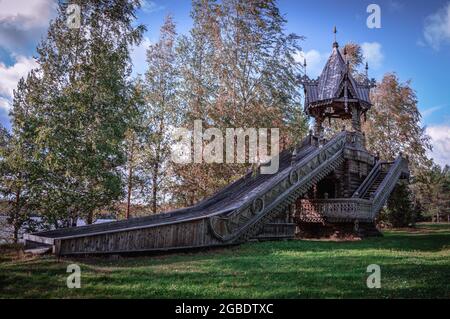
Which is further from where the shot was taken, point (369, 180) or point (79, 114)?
point (369, 180)

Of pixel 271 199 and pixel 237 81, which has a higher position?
pixel 237 81

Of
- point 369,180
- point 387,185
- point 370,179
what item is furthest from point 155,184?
point 387,185

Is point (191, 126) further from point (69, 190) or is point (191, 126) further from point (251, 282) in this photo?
point (251, 282)

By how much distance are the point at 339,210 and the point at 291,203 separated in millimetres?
4329

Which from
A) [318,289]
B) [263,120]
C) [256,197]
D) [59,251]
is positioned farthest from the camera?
[263,120]

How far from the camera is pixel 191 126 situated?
78.7 feet

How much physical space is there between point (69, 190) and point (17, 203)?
376 centimetres

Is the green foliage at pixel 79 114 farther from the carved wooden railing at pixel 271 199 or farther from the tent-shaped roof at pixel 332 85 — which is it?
the tent-shaped roof at pixel 332 85

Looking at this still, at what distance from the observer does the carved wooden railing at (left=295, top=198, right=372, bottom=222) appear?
754 inches

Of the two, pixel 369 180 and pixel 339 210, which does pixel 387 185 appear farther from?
pixel 339 210

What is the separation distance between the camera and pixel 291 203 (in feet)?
55.6

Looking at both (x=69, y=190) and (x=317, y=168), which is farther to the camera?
(x=317, y=168)
